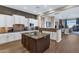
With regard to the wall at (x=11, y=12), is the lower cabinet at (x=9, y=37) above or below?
below

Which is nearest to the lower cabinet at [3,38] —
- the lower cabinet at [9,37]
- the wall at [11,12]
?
the lower cabinet at [9,37]

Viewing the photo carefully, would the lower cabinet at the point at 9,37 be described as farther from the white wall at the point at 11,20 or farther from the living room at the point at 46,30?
the white wall at the point at 11,20

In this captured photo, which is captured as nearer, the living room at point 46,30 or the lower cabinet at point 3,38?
the living room at point 46,30

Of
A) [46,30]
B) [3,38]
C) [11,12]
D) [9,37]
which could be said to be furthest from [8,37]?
[46,30]

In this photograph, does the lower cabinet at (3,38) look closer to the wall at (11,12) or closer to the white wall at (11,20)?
the white wall at (11,20)

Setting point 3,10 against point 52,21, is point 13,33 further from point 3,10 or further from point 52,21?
point 52,21

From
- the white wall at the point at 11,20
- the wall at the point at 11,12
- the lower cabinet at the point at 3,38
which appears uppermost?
the wall at the point at 11,12

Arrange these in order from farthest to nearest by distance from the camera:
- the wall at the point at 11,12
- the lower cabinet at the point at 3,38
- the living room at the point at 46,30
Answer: the wall at the point at 11,12
the lower cabinet at the point at 3,38
the living room at the point at 46,30

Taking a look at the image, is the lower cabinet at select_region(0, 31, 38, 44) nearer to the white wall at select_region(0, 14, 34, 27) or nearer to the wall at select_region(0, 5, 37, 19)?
the white wall at select_region(0, 14, 34, 27)

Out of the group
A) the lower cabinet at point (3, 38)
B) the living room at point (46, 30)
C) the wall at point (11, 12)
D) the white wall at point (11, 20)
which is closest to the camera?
the living room at point (46, 30)

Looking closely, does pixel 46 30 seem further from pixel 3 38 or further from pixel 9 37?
pixel 3 38
